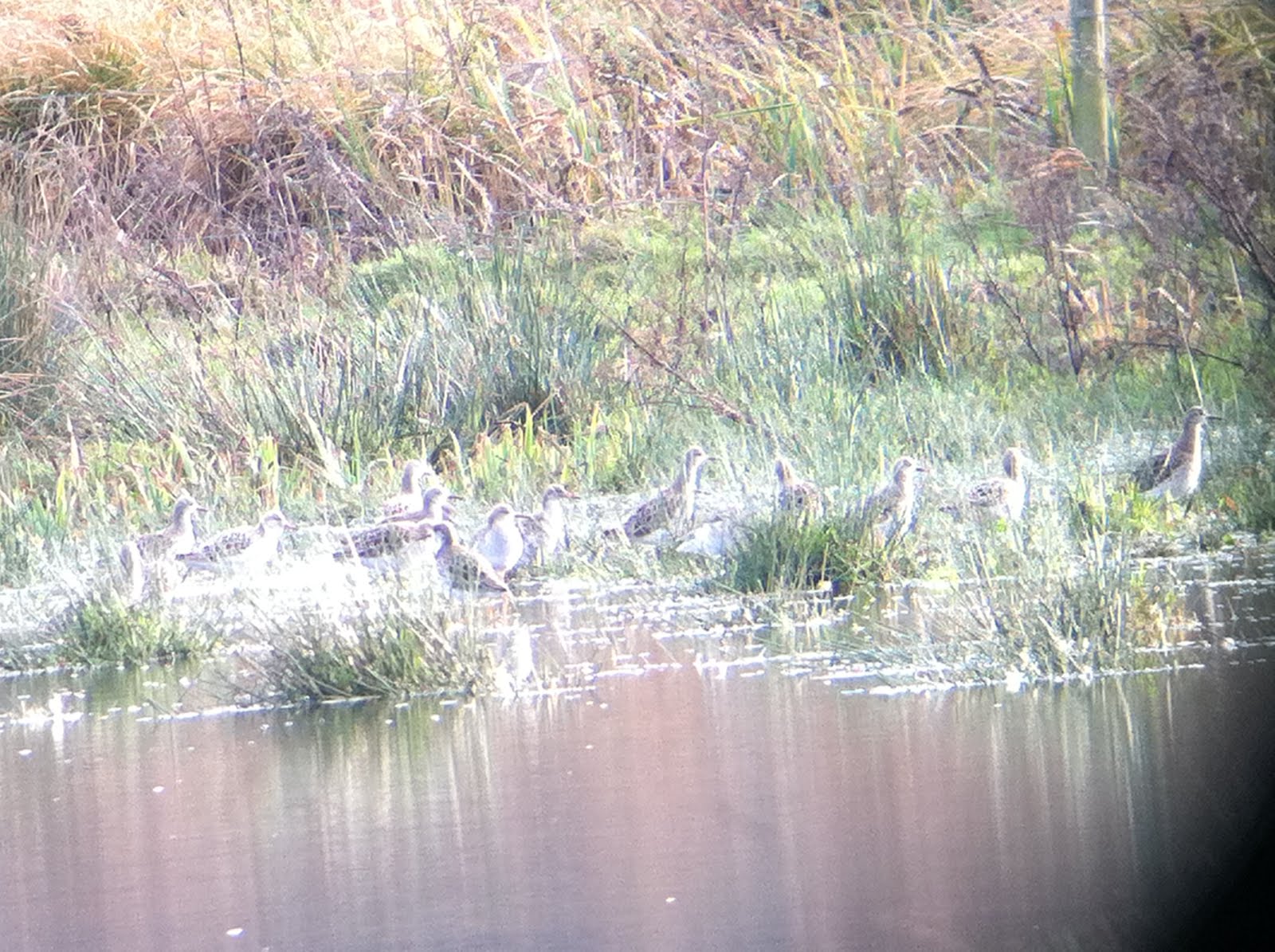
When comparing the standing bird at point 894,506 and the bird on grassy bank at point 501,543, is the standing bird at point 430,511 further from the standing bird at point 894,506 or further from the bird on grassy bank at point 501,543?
the standing bird at point 894,506

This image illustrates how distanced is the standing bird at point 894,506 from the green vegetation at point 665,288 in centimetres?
10

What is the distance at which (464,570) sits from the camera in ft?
25.4

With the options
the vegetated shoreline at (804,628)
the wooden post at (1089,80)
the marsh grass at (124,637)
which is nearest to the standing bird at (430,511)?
the vegetated shoreline at (804,628)

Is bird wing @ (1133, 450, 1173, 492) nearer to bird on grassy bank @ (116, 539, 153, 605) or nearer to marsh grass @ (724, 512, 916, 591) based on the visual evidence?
marsh grass @ (724, 512, 916, 591)

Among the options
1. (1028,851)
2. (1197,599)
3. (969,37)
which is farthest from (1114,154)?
(1028,851)

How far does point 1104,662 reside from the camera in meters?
5.98

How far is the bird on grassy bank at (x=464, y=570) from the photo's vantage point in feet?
25.3

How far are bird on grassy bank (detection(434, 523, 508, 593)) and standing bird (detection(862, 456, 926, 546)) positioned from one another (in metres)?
1.32

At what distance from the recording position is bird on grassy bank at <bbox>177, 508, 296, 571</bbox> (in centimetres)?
853

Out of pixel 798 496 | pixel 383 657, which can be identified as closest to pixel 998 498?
pixel 798 496

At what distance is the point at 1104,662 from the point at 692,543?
246 centimetres

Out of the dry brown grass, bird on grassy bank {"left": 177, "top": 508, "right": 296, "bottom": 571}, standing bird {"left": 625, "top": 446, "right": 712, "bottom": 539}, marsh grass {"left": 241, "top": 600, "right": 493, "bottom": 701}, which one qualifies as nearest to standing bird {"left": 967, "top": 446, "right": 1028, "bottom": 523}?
standing bird {"left": 625, "top": 446, "right": 712, "bottom": 539}

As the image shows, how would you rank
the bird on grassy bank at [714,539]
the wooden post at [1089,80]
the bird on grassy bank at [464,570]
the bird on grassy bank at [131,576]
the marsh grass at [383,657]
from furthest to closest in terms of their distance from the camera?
the wooden post at [1089,80], the bird on grassy bank at [714,539], the bird on grassy bank at [464,570], the bird on grassy bank at [131,576], the marsh grass at [383,657]

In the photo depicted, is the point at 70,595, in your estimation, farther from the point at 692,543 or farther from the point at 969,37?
the point at 969,37
